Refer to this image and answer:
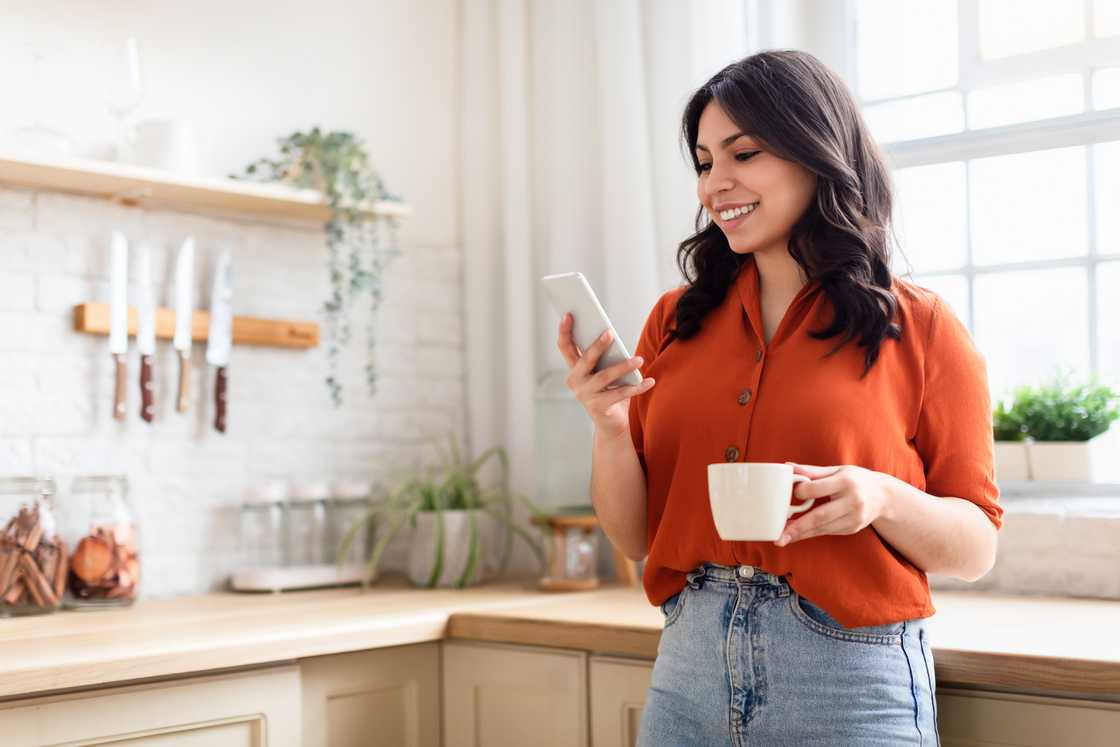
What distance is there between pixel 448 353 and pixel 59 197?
934 mm

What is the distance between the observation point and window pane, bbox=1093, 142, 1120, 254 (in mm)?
2043

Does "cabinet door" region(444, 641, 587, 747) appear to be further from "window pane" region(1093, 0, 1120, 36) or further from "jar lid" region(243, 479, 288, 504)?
"window pane" region(1093, 0, 1120, 36)

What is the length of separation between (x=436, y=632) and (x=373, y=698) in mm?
142

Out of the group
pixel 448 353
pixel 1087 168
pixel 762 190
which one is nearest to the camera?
pixel 762 190

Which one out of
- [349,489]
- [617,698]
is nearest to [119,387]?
[349,489]

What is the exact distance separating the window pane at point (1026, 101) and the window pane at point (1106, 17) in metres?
0.09

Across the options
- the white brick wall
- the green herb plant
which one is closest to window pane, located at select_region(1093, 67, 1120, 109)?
the green herb plant

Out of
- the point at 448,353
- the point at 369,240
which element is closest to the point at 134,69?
the point at 369,240

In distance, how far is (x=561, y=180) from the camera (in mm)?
2559

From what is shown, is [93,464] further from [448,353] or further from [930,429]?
[930,429]

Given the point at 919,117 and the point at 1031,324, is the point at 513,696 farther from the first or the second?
the point at 919,117

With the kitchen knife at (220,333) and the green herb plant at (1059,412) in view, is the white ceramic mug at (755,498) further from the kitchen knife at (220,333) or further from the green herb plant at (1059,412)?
the kitchen knife at (220,333)

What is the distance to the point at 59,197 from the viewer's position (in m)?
2.13

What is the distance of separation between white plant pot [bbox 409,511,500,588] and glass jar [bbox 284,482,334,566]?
0.69 ft
